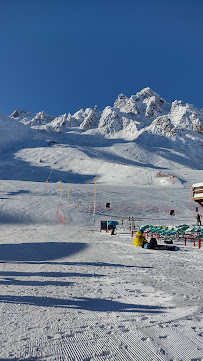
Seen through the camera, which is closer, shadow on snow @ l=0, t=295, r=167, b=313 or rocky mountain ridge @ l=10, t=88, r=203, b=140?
shadow on snow @ l=0, t=295, r=167, b=313

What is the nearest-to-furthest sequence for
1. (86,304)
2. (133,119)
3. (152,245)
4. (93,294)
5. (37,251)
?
(86,304), (93,294), (37,251), (152,245), (133,119)

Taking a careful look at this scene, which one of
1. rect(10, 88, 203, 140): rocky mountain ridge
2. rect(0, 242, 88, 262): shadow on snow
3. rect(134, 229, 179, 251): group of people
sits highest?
rect(10, 88, 203, 140): rocky mountain ridge

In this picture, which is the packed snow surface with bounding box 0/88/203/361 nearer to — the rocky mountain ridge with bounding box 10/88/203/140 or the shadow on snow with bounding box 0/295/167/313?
the shadow on snow with bounding box 0/295/167/313

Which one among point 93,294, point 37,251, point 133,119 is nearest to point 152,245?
point 37,251

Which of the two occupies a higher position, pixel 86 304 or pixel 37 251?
pixel 86 304

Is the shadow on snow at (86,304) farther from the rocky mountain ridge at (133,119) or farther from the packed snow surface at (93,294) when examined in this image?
the rocky mountain ridge at (133,119)

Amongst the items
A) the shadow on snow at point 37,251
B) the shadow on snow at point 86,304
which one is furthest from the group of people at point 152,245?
the shadow on snow at point 86,304

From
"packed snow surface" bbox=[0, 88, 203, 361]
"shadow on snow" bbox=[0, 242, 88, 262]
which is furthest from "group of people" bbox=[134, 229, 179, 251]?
"shadow on snow" bbox=[0, 242, 88, 262]

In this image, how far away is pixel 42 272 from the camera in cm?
672

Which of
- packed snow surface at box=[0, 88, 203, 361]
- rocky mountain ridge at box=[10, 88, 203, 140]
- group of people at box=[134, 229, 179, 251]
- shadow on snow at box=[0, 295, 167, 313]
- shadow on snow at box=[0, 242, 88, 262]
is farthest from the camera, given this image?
rocky mountain ridge at box=[10, 88, 203, 140]

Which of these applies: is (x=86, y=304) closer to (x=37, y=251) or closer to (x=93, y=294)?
(x=93, y=294)

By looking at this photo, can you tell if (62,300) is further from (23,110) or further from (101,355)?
(23,110)

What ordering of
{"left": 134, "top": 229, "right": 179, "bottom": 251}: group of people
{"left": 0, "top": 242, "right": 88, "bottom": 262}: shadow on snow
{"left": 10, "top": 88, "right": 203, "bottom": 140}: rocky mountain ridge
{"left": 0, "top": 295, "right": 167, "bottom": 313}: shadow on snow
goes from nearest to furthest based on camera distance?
{"left": 0, "top": 295, "right": 167, "bottom": 313}: shadow on snow < {"left": 0, "top": 242, "right": 88, "bottom": 262}: shadow on snow < {"left": 134, "top": 229, "right": 179, "bottom": 251}: group of people < {"left": 10, "top": 88, "right": 203, "bottom": 140}: rocky mountain ridge

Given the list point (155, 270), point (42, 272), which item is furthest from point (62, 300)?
point (155, 270)
